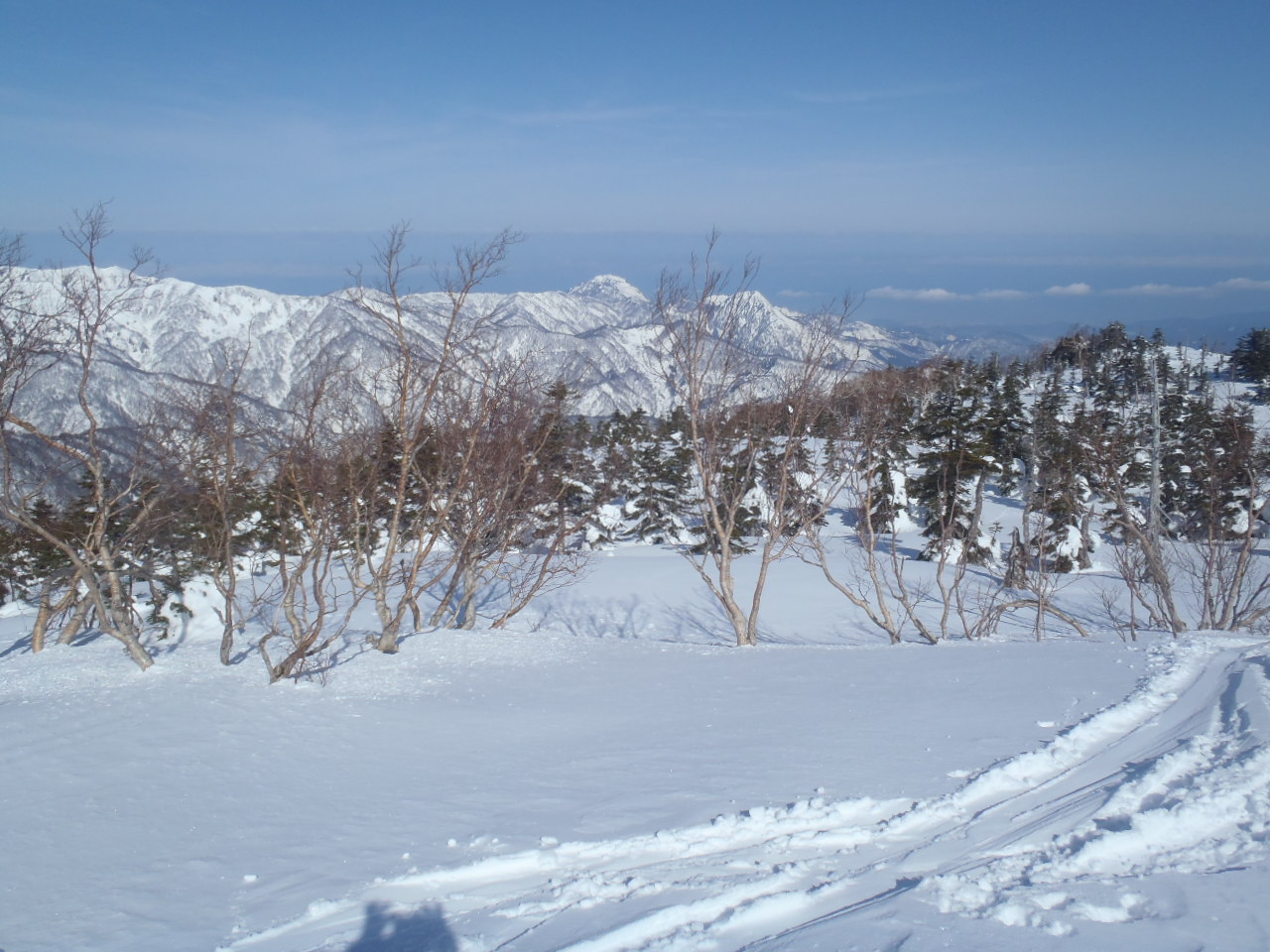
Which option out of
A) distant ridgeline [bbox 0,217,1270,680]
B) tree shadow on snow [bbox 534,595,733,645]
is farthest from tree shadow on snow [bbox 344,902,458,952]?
tree shadow on snow [bbox 534,595,733,645]

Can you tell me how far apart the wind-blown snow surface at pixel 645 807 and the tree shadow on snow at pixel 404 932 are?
20mm

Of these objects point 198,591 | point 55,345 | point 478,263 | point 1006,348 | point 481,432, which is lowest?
point 198,591

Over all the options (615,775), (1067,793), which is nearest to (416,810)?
(615,775)

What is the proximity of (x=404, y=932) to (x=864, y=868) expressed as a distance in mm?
2632

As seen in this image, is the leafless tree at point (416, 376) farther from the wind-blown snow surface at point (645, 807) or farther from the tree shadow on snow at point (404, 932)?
the tree shadow on snow at point (404, 932)

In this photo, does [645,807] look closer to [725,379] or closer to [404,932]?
[404,932]

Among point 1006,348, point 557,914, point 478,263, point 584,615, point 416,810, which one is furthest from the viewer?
point 1006,348

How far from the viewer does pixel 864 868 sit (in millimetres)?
4699

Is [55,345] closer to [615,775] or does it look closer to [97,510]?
[97,510]

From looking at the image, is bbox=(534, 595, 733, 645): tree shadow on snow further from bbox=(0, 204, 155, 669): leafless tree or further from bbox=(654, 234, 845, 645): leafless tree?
bbox=(0, 204, 155, 669): leafless tree

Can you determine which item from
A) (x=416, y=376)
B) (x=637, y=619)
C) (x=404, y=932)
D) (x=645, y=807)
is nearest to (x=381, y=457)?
(x=416, y=376)

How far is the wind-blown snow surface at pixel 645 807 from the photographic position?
4180 millimetres

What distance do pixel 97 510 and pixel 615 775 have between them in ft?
25.1

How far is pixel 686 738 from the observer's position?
7590 millimetres
